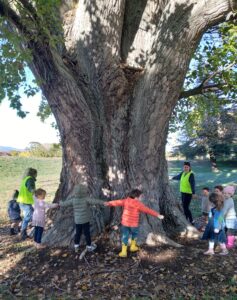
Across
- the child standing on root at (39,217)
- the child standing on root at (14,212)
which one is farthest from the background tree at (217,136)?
the child standing on root at (39,217)

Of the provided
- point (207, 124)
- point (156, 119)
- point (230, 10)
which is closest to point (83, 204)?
point (156, 119)

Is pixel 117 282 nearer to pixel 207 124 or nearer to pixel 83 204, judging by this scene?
pixel 83 204

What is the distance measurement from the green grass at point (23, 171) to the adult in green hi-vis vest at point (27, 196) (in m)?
9.60

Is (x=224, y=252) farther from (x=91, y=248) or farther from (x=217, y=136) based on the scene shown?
(x=217, y=136)

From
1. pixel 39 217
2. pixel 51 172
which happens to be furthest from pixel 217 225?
pixel 51 172

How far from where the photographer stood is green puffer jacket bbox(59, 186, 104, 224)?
6.69 metres

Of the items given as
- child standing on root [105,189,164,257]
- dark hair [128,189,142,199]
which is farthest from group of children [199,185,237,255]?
dark hair [128,189,142,199]

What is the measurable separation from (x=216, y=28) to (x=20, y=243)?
26.7 feet

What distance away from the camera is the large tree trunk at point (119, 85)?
6.47m

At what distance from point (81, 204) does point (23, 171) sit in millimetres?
23829

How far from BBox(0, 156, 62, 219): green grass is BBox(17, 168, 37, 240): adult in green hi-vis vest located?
9.60m

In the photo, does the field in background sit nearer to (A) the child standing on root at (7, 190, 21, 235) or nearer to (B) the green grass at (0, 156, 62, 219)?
(B) the green grass at (0, 156, 62, 219)

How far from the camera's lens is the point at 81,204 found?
670 centimetres

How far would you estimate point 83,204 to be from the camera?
6703mm
